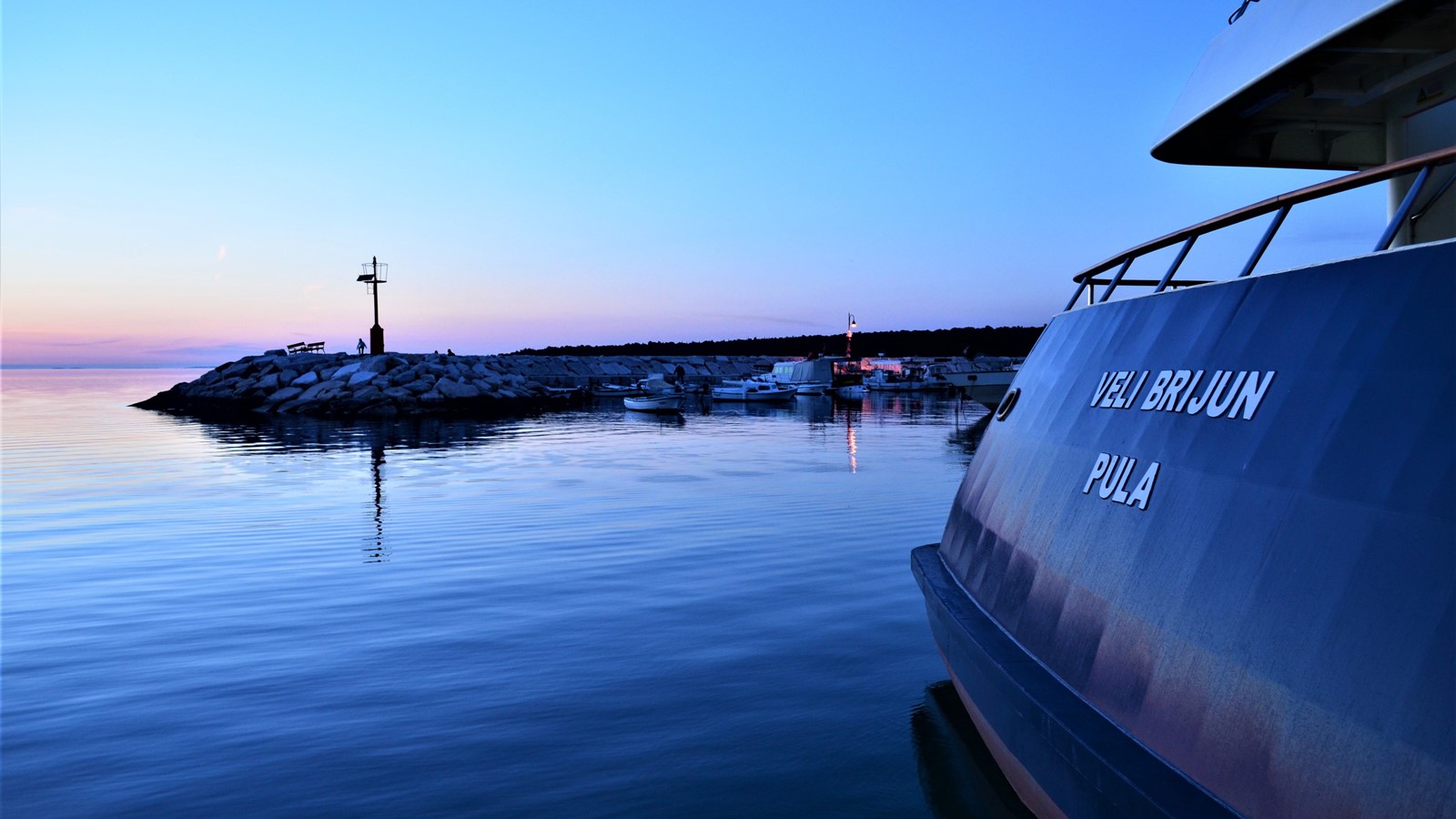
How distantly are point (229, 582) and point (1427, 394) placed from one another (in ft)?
44.3

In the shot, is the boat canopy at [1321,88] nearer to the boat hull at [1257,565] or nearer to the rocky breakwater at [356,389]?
the boat hull at [1257,565]

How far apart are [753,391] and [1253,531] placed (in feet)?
249

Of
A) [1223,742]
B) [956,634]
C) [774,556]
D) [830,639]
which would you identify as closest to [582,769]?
[956,634]

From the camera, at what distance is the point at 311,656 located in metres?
9.23

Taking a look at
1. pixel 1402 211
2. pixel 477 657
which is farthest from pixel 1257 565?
pixel 477 657

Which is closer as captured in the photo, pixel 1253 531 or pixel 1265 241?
pixel 1253 531

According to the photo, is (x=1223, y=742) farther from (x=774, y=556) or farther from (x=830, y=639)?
(x=774, y=556)

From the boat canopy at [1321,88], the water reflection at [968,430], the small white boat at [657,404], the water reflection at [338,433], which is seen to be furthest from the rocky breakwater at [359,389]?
the boat canopy at [1321,88]

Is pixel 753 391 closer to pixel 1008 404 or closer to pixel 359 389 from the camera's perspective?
pixel 359 389

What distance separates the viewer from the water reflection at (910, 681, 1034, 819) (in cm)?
598

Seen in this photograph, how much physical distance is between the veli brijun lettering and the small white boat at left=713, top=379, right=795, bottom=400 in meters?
72.7

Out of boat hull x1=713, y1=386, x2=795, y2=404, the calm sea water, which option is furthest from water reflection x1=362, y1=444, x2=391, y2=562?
boat hull x1=713, y1=386, x2=795, y2=404

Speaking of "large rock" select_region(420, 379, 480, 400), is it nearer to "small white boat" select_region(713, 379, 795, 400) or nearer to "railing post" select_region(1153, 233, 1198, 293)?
"small white boat" select_region(713, 379, 795, 400)

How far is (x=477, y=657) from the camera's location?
360 inches
